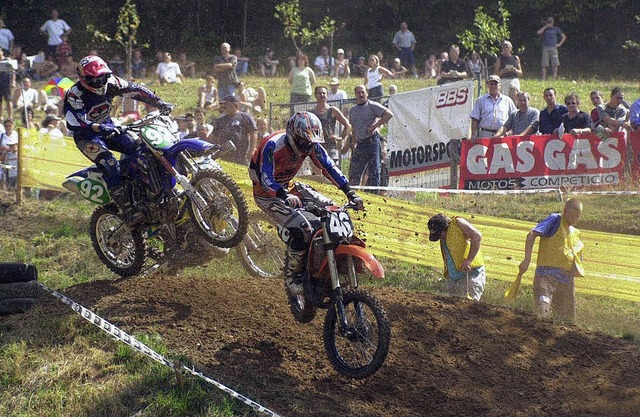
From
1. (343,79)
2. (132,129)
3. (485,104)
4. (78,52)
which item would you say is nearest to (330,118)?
(485,104)

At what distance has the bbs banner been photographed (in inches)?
579

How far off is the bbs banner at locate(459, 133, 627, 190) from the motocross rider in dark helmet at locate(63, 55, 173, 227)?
7050 mm

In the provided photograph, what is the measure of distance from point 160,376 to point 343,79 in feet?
67.4

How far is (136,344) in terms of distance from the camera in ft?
24.8

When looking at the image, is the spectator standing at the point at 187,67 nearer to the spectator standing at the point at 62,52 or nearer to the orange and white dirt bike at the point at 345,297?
the spectator standing at the point at 62,52

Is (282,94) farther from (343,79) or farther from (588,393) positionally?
(588,393)

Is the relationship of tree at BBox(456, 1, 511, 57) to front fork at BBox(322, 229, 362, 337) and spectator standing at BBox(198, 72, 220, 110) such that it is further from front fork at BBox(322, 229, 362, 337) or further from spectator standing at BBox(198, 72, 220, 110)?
front fork at BBox(322, 229, 362, 337)

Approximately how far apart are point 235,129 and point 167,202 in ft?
18.8

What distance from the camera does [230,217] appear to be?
880 cm

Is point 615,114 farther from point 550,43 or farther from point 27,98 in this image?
point 27,98

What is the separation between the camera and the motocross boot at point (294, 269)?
7711 mm

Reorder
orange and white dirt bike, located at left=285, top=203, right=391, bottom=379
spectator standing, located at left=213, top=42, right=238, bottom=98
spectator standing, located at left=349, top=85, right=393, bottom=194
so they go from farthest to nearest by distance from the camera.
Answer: spectator standing, located at left=213, top=42, right=238, bottom=98 < spectator standing, located at left=349, top=85, right=393, bottom=194 < orange and white dirt bike, located at left=285, top=203, right=391, bottom=379

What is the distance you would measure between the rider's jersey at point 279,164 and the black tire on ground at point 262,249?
6.16 feet

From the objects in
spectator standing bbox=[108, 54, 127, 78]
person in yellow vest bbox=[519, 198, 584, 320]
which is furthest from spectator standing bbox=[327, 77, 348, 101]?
spectator standing bbox=[108, 54, 127, 78]
